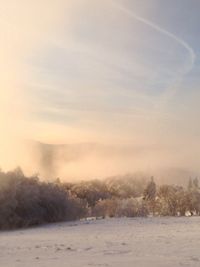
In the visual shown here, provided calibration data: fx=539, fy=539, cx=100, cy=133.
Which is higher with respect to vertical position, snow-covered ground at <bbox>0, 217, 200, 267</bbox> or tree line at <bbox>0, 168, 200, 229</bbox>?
tree line at <bbox>0, 168, 200, 229</bbox>

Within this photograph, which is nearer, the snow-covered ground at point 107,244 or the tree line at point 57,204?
the snow-covered ground at point 107,244

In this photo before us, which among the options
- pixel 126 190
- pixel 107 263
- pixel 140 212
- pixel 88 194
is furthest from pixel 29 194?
pixel 126 190

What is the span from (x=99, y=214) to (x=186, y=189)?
5118 millimetres

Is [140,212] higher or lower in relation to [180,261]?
higher

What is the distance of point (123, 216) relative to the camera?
2456 cm

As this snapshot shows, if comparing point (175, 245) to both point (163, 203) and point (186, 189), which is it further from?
point (186, 189)

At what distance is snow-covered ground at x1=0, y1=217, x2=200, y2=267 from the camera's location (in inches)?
468

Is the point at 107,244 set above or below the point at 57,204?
below

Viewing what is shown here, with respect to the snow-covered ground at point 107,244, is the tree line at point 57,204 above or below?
above

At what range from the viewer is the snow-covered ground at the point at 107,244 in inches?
468

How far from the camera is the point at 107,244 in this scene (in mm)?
14820

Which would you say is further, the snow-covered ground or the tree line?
the tree line

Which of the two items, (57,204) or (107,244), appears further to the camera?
(57,204)

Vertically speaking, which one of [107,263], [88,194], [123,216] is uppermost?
[88,194]
